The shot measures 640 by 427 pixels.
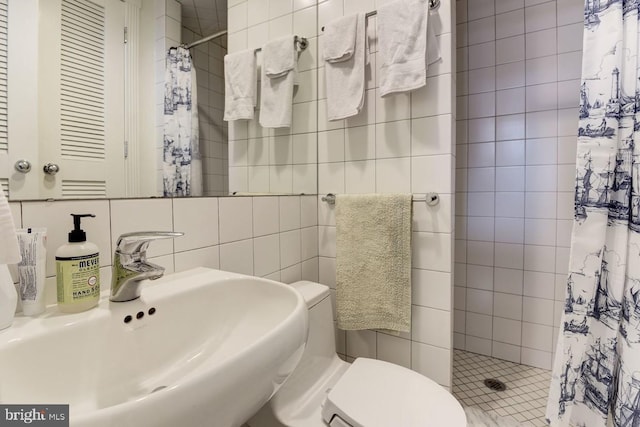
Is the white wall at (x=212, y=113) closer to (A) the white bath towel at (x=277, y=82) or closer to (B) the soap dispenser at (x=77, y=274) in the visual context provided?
(A) the white bath towel at (x=277, y=82)

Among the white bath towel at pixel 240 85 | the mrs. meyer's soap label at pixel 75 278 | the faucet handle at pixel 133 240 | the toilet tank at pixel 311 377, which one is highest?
the white bath towel at pixel 240 85

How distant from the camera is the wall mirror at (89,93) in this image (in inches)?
24.0

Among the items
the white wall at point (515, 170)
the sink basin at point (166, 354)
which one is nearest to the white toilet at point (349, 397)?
the sink basin at point (166, 354)

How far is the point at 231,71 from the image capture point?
120 cm

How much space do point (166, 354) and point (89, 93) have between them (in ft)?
2.02

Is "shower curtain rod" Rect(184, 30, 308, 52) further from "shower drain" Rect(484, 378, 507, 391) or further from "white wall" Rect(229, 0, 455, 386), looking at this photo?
"shower drain" Rect(484, 378, 507, 391)

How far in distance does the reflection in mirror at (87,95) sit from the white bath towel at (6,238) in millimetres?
205

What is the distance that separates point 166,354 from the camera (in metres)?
0.66

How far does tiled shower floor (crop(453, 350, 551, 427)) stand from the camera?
1.52 metres

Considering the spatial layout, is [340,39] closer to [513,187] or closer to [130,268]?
[130,268]

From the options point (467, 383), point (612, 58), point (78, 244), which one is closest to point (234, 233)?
point (78, 244)

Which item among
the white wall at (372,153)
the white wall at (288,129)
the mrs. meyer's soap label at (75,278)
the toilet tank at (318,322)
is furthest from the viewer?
the white wall at (288,129)

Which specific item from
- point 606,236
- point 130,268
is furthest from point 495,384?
point 130,268

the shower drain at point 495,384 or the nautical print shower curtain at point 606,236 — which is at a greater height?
the nautical print shower curtain at point 606,236
